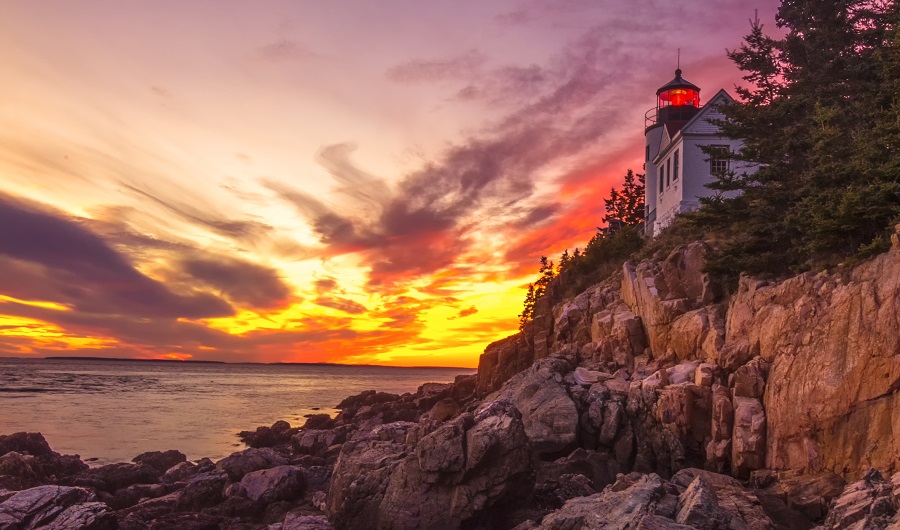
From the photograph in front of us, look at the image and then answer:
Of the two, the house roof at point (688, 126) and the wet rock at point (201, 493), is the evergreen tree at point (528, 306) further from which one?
the wet rock at point (201, 493)

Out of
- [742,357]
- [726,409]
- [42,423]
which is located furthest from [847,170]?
[42,423]

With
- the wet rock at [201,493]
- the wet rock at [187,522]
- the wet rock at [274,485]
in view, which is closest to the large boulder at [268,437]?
the wet rock at [201,493]

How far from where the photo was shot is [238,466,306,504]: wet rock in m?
16.7

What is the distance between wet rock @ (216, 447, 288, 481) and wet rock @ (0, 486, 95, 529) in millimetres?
4900

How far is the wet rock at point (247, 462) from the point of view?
19.4 meters

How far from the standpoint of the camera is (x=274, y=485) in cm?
1698

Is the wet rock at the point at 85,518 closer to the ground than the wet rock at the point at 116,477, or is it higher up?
higher up

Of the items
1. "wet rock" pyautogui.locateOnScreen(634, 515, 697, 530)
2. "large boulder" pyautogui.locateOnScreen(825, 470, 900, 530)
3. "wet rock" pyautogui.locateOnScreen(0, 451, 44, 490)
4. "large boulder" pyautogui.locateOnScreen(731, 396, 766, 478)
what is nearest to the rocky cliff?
"large boulder" pyautogui.locateOnScreen(731, 396, 766, 478)

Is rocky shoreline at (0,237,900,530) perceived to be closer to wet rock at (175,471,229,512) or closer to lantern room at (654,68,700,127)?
A: wet rock at (175,471,229,512)

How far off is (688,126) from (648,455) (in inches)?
876

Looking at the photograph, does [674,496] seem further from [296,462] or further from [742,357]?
[296,462]

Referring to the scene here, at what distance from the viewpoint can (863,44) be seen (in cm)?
2741

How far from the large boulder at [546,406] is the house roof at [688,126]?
17779 mm

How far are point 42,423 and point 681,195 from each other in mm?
37194
